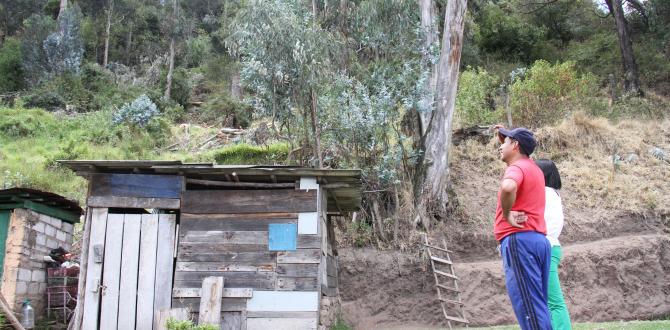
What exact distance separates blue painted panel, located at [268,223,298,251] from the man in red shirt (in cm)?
499

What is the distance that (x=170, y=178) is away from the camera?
9680 millimetres

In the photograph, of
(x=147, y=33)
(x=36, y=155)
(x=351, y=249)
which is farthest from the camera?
(x=147, y=33)

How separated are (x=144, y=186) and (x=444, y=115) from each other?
972 centimetres

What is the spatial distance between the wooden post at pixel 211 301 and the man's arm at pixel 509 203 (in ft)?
18.3

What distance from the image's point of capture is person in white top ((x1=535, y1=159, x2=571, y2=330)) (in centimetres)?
514

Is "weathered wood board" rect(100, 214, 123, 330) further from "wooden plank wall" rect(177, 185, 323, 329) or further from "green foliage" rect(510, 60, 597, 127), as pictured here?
"green foliage" rect(510, 60, 597, 127)

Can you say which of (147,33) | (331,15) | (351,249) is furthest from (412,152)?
(147,33)

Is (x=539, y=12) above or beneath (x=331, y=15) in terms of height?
above

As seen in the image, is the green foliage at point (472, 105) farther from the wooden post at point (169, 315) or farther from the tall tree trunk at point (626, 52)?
the wooden post at point (169, 315)

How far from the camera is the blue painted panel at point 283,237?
9398mm

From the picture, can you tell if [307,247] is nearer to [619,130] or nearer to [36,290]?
[36,290]

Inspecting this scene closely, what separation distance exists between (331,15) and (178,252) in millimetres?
10246

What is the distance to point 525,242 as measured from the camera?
461 cm

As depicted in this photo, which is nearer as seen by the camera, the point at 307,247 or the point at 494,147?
the point at 307,247
